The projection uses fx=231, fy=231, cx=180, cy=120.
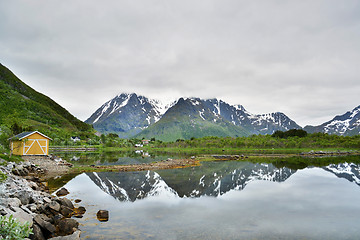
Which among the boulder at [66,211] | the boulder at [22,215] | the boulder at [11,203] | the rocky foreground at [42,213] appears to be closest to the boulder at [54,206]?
the rocky foreground at [42,213]

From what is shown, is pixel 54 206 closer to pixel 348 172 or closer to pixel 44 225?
pixel 44 225

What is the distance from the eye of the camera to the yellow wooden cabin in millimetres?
46531

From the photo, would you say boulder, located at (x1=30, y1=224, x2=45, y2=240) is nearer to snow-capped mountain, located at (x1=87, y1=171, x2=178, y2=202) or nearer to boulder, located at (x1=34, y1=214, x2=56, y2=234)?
boulder, located at (x1=34, y1=214, x2=56, y2=234)

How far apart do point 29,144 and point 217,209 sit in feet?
149

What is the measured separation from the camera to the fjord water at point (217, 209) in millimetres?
13758

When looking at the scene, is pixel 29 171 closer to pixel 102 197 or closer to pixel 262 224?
pixel 102 197

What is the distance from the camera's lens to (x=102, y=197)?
2186 centimetres

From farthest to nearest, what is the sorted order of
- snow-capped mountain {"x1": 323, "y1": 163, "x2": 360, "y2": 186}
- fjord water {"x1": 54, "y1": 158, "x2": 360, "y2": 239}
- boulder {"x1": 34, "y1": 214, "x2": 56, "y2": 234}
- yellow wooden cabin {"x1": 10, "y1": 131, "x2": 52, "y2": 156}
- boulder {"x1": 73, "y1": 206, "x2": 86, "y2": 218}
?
yellow wooden cabin {"x1": 10, "y1": 131, "x2": 52, "y2": 156} < snow-capped mountain {"x1": 323, "y1": 163, "x2": 360, "y2": 186} < boulder {"x1": 73, "y1": 206, "x2": 86, "y2": 218} < fjord water {"x1": 54, "y1": 158, "x2": 360, "y2": 239} < boulder {"x1": 34, "y1": 214, "x2": 56, "y2": 234}

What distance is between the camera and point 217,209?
61.0ft

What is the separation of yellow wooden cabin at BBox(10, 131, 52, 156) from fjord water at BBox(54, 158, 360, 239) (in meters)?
26.4

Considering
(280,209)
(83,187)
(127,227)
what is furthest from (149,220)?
(83,187)

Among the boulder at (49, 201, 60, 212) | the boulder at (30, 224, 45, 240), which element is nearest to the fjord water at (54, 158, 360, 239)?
the boulder at (49, 201, 60, 212)

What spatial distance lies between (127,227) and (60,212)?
516cm

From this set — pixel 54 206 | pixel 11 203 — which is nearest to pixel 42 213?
pixel 54 206
